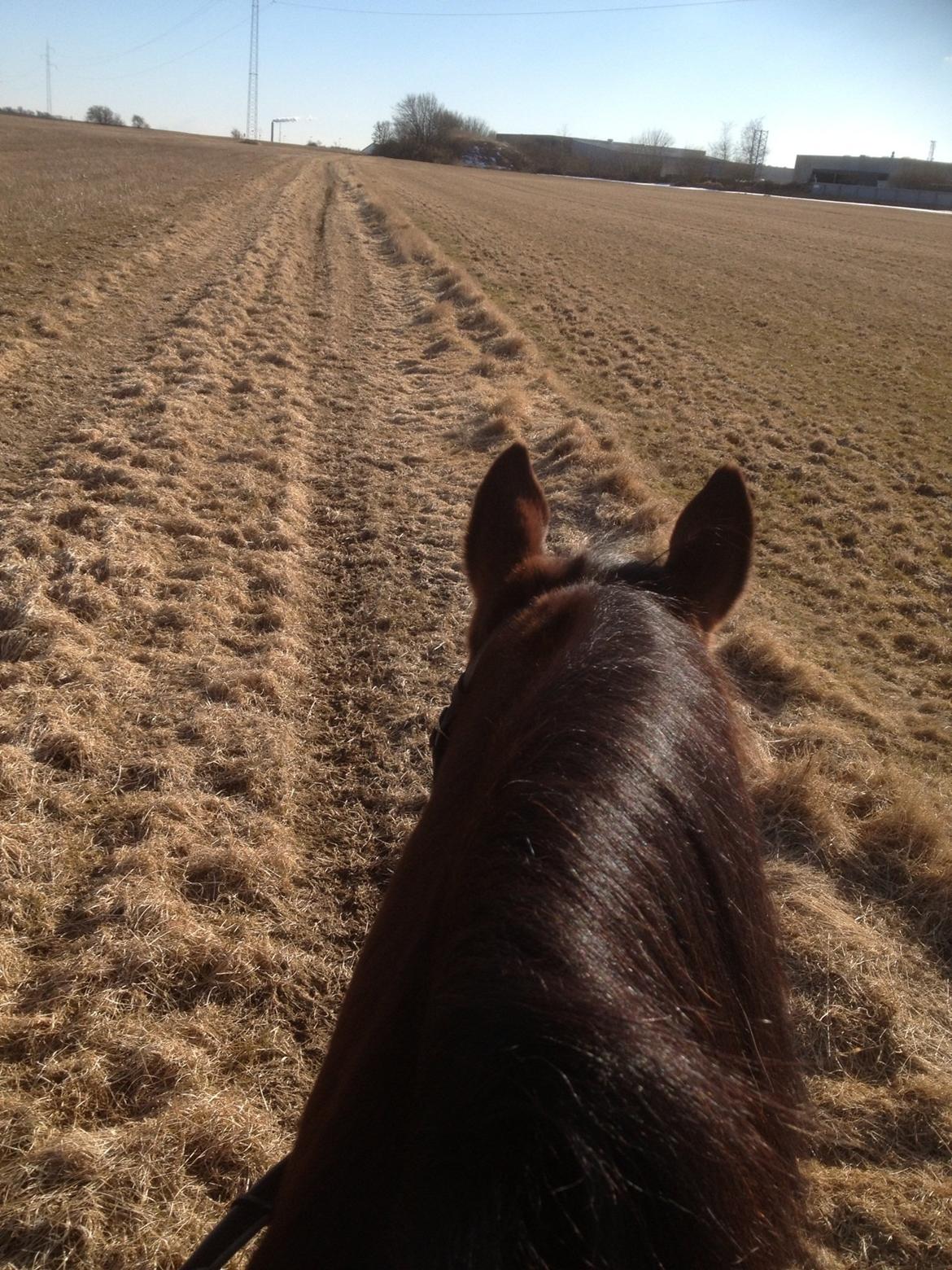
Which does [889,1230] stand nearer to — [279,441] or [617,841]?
[617,841]

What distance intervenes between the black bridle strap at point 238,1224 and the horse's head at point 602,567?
2.99 feet

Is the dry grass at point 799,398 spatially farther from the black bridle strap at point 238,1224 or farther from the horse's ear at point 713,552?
the black bridle strap at point 238,1224

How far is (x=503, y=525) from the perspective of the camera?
5.73ft

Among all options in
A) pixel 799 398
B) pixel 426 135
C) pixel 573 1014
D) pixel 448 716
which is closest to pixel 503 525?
pixel 448 716

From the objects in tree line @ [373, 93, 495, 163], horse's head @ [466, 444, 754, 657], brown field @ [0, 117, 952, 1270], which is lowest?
brown field @ [0, 117, 952, 1270]

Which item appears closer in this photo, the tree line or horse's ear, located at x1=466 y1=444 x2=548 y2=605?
horse's ear, located at x1=466 y1=444 x2=548 y2=605

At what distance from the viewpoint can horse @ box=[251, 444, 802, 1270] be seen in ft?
2.09

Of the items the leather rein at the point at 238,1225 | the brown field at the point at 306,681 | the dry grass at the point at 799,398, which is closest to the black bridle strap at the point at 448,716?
the leather rein at the point at 238,1225

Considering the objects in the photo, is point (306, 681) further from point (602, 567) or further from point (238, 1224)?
point (238, 1224)

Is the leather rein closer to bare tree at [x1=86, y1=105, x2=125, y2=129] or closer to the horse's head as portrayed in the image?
the horse's head

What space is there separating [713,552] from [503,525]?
1.47ft

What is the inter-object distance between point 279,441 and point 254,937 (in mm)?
5772

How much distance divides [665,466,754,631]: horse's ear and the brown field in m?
0.91

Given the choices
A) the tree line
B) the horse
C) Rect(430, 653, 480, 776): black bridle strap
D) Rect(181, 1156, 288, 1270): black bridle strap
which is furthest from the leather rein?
the tree line
